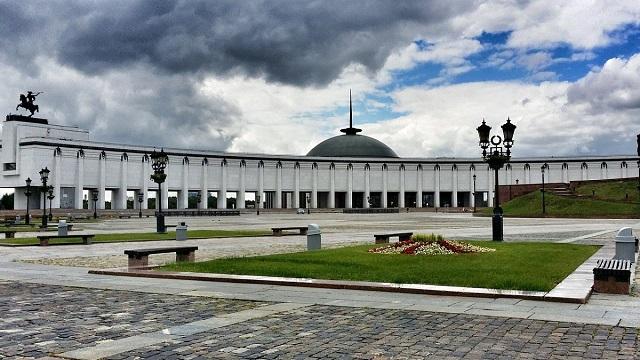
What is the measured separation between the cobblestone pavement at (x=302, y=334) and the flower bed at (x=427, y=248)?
8.73m

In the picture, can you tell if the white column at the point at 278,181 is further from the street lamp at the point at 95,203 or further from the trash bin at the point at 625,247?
the trash bin at the point at 625,247

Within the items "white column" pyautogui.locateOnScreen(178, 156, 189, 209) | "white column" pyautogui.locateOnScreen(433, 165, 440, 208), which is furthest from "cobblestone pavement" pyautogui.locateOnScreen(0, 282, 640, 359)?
"white column" pyautogui.locateOnScreen(433, 165, 440, 208)

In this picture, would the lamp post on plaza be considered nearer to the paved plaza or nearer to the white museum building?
the white museum building

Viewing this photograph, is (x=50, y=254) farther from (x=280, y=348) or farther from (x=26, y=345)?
(x=280, y=348)

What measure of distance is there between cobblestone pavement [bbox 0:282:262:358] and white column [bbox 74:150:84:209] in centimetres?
11151

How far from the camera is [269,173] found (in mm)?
150000

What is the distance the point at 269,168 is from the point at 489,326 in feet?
464

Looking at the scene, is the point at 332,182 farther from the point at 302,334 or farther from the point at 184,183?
the point at 302,334

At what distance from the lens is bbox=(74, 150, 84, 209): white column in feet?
388

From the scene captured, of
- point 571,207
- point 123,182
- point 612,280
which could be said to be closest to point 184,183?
point 123,182

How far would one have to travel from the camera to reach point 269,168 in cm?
14988

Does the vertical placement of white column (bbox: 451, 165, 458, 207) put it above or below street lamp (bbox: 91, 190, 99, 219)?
above

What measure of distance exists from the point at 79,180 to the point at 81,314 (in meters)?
116

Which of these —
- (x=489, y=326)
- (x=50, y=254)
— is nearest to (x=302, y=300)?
(x=489, y=326)
